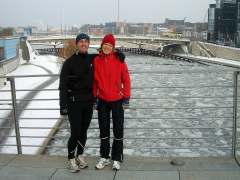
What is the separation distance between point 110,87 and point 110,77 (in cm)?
11

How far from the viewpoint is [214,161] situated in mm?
4938

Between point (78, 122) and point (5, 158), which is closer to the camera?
point (78, 122)

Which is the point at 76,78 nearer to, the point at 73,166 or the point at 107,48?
the point at 107,48

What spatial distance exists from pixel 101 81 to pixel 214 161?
1659mm

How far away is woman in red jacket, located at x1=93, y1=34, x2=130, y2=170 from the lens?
15.0ft

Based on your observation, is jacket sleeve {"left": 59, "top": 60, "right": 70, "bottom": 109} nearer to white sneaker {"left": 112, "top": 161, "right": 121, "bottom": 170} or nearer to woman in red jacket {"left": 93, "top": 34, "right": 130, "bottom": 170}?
woman in red jacket {"left": 93, "top": 34, "right": 130, "bottom": 170}

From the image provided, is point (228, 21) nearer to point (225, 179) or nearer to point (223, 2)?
point (223, 2)

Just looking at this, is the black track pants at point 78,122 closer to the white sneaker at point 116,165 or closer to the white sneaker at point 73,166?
the white sneaker at point 73,166

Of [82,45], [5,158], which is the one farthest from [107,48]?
[5,158]

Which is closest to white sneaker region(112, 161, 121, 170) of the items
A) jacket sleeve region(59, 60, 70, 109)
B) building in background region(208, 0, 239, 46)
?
jacket sleeve region(59, 60, 70, 109)

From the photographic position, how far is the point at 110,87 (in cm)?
459

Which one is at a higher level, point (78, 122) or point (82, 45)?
point (82, 45)

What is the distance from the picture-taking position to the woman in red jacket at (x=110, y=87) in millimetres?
4570

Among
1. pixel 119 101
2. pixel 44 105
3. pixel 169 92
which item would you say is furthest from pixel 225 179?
pixel 169 92
